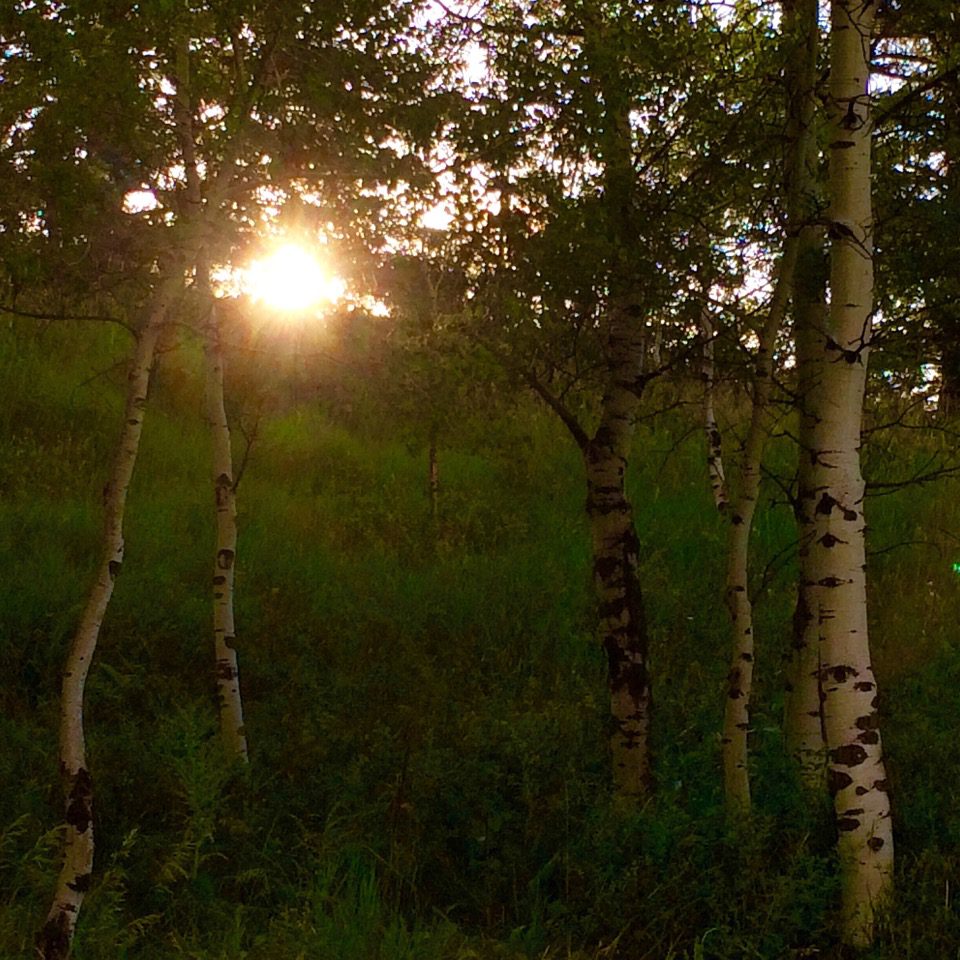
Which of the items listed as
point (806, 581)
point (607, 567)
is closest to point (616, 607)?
point (607, 567)

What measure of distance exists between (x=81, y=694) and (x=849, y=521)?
15.3 ft

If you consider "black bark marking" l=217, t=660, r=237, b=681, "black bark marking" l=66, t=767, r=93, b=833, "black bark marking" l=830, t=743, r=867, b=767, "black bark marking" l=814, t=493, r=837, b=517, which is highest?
"black bark marking" l=814, t=493, r=837, b=517

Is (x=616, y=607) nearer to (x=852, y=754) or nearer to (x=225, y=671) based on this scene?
(x=852, y=754)

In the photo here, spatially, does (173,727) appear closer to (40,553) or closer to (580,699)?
(580,699)

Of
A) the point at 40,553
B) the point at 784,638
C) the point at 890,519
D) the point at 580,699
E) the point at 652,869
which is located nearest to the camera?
the point at 652,869

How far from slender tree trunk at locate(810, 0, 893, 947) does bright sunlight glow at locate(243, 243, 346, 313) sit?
4.34 metres

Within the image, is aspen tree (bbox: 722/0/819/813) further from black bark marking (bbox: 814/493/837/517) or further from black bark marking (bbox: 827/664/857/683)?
black bark marking (bbox: 827/664/857/683)

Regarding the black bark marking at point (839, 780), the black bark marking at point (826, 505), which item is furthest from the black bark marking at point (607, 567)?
the black bark marking at point (839, 780)

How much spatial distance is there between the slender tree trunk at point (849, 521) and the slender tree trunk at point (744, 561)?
0.83 m

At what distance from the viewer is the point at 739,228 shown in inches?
301

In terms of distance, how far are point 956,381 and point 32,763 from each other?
8624mm

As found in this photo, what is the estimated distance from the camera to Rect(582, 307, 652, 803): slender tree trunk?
7.65 metres

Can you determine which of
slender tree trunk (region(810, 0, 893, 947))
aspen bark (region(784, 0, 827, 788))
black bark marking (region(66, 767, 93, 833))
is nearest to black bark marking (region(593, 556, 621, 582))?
aspen bark (region(784, 0, 827, 788))

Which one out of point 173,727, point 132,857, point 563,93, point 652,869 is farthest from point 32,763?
point 563,93
